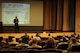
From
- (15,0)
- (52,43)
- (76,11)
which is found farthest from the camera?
(15,0)

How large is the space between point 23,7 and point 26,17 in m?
0.92

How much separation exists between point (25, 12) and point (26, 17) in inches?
17.7

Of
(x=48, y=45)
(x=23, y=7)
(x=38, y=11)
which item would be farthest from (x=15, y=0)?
(x=48, y=45)

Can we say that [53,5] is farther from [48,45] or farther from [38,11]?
[48,45]

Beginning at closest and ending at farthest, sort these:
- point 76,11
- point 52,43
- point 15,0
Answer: point 52,43 → point 76,11 → point 15,0

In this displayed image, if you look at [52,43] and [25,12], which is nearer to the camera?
[52,43]

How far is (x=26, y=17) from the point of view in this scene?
802 inches

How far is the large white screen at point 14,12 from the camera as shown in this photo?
2002 centimetres

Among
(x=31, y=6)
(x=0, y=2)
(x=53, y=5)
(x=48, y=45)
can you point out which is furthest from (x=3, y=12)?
(x=48, y=45)

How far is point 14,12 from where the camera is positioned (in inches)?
793

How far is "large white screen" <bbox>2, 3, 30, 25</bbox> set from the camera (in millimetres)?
20016

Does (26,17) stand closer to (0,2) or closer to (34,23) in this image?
(34,23)

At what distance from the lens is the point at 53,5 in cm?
2078

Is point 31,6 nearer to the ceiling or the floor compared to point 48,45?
nearer to the ceiling
